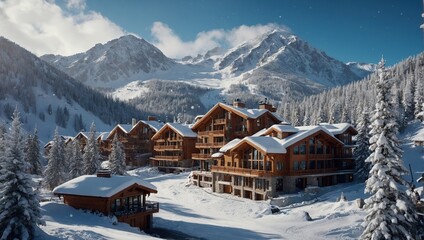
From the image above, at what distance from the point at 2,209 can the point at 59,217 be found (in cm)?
901

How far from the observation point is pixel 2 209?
2392cm

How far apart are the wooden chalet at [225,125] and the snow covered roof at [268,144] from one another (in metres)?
14.3

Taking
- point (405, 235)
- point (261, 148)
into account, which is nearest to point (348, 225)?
point (405, 235)

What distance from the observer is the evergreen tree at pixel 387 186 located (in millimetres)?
22984

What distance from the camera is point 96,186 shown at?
34.9m

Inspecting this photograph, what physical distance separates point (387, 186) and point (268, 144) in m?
26.3

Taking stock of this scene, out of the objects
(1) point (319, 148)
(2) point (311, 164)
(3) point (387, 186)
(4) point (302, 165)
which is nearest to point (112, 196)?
(3) point (387, 186)

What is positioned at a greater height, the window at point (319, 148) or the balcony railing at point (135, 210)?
the window at point (319, 148)

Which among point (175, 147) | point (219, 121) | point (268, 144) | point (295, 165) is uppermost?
point (219, 121)

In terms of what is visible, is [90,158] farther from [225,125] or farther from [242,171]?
[242,171]

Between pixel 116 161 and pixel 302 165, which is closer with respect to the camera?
pixel 302 165

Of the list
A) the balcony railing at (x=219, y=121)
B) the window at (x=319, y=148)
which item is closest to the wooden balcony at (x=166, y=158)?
the balcony railing at (x=219, y=121)

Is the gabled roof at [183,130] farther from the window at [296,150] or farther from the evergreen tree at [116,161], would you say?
the window at [296,150]

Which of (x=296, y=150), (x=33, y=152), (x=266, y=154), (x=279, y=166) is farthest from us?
(x=33, y=152)
